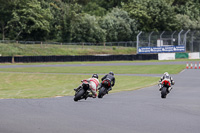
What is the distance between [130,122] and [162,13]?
66415 millimetres

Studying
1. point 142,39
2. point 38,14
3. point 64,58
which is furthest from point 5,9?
point 142,39

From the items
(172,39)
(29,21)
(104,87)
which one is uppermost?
(29,21)

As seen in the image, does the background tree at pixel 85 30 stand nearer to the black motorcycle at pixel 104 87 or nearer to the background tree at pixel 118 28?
the background tree at pixel 118 28

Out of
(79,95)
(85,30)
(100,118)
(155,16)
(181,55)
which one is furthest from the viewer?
(155,16)

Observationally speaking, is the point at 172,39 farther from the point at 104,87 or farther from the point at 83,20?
the point at 104,87

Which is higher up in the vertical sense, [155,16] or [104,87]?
[155,16]

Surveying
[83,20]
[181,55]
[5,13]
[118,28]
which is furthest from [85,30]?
[181,55]

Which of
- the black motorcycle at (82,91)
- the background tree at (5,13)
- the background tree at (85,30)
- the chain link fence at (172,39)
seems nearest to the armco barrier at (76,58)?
the chain link fence at (172,39)

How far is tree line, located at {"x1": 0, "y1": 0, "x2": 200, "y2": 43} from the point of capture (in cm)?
5941

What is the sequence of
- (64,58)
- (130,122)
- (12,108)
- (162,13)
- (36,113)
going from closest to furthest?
(130,122) → (36,113) → (12,108) → (64,58) → (162,13)

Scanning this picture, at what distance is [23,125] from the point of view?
8297 mm

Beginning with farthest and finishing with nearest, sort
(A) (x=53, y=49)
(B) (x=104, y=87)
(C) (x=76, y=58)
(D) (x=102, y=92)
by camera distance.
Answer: (A) (x=53, y=49) → (C) (x=76, y=58) → (B) (x=104, y=87) → (D) (x=102, y=92)

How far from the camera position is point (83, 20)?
219 feet

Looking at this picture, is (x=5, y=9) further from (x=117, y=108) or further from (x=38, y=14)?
(x=117, y=108)
